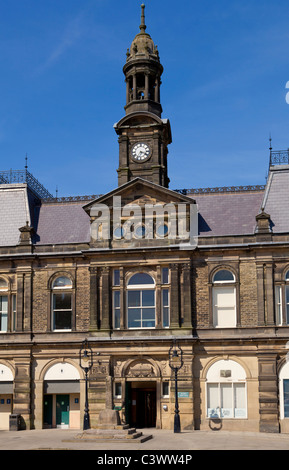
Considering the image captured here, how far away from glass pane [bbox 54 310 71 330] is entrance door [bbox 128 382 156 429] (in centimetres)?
613

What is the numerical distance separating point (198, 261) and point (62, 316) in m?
10.2

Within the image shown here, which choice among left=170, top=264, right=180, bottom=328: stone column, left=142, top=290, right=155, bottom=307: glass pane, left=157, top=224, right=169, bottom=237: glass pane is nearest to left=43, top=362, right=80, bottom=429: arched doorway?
left=142, top=290, right=155, bottom=307: glass pane

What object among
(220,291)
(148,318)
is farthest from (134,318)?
(220,291)

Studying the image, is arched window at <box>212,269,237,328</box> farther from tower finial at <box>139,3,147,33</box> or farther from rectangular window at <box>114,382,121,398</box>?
tower finial at <box>139,3,147,33</box>

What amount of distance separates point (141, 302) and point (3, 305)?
33.1 feet

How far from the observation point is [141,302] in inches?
1953

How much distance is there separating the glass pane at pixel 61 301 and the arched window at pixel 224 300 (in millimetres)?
10106

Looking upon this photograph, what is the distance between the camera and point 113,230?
5091cm

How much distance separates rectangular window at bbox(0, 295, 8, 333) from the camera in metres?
51.8

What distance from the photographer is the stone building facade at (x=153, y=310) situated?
47.8 metres

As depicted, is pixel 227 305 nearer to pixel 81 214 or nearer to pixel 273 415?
pixel 273 415

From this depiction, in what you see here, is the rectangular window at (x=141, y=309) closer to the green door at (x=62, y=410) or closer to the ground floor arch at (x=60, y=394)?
the ground floor arch at (x=60, y=394)
